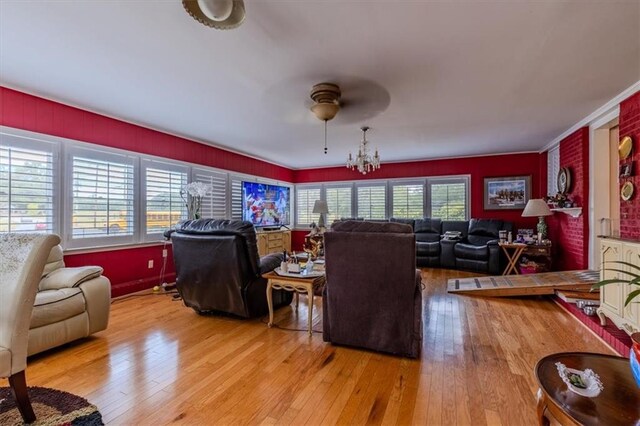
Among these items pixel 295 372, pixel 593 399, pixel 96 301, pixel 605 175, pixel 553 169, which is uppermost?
pixel 553 169

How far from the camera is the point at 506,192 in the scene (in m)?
6.46

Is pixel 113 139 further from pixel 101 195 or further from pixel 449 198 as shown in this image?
pixel 449 198

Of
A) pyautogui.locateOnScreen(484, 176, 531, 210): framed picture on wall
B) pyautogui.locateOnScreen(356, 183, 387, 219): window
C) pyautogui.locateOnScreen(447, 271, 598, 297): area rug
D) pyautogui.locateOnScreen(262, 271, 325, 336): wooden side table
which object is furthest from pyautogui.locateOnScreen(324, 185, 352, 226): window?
pyautogui.locateOnScreen(262, 271, 325, 336): wooden side table

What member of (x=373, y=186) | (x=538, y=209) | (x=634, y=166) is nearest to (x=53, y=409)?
(x=634, y=166)

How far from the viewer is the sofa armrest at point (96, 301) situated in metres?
2.71

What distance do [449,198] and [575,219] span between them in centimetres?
248

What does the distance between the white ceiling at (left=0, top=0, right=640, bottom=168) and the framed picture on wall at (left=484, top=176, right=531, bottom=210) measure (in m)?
2.17

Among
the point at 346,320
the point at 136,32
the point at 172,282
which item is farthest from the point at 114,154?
the point at 346,320

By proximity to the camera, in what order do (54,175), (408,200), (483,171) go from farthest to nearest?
(408,200), (483,171), (54,175)

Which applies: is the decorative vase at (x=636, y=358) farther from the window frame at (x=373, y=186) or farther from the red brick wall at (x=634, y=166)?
the window frame at (x=373, y=186)

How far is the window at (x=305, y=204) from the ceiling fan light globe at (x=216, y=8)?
6732 mm

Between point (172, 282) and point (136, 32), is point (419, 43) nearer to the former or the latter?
point (136, 32)

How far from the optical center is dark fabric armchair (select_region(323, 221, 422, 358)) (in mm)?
2336

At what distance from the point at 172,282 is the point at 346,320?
11.4 ft
